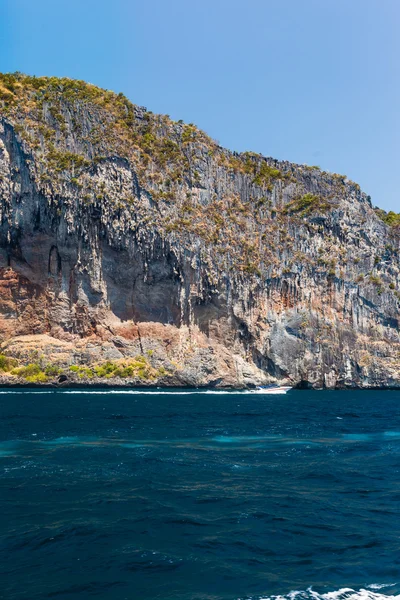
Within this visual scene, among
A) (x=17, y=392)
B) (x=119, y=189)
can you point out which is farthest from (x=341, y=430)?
(x=119, y=189)

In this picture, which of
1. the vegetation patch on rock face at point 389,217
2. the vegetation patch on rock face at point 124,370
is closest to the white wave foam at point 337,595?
the vegetation patch on rock face at point 124,370

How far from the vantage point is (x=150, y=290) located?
96750mm

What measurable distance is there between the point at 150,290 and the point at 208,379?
18887 mm

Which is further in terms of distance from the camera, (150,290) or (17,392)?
(150,290)

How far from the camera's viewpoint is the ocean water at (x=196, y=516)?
1266 centimetres

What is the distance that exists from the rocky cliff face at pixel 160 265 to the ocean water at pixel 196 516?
57.0 meters

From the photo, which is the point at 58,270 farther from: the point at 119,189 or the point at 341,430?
the point at 341,430

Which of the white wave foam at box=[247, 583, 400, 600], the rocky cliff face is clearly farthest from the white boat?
the white wave foam at box=[247, 583, 400, 600]

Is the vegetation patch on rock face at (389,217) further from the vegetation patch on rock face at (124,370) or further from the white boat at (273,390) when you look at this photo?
the vegetation patch on rock face at (124,370)

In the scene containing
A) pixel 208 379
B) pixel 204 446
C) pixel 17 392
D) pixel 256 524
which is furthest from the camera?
pixel 208 379

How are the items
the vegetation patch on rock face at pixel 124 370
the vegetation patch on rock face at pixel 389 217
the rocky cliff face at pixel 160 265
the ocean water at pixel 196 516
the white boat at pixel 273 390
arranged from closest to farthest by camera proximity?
the ocean water at pixel 196 516 < the vegetation patch on rock face at pixel 124 370 < the white boat at pixel 273 390 < the rocky cliff face at pixel 160 265 < the vegetation patch on rock face at pixel 389 217

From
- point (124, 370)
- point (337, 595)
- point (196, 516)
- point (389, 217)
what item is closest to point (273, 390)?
point (124, 370)

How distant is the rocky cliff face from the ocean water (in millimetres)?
57016

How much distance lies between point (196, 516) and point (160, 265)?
264ft
